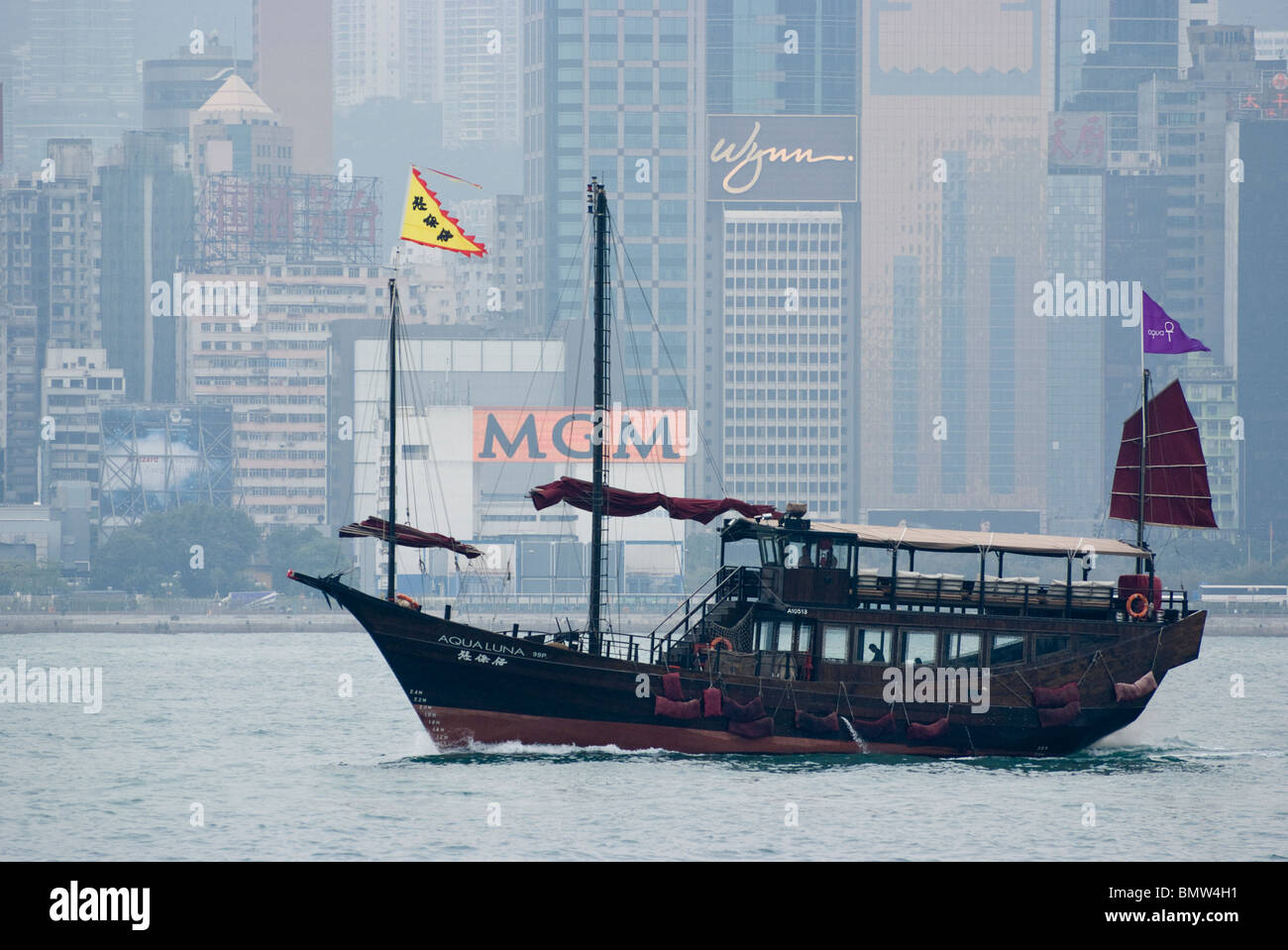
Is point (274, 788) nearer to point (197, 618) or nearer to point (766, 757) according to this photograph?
point (766, 757)

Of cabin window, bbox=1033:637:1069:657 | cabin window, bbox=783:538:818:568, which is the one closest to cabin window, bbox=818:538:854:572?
cabin window, bbox=783:538:818:568

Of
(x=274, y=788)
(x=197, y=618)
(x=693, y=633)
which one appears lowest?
(x=197, y=618)

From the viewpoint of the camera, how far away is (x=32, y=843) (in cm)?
4222

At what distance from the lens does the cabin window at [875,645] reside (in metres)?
50.9

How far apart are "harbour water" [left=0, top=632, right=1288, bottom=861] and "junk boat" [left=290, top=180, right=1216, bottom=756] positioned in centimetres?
75

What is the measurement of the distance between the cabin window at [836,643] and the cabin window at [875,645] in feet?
1.05

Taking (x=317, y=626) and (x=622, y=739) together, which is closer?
(x=622, y=739)

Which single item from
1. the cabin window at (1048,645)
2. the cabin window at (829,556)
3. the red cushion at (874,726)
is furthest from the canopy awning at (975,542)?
the red cushion at (874,726)

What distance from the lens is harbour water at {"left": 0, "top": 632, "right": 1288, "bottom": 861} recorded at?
40688mm

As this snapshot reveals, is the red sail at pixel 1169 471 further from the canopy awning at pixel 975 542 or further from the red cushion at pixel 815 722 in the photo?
the red cushion at pixel 815 722
